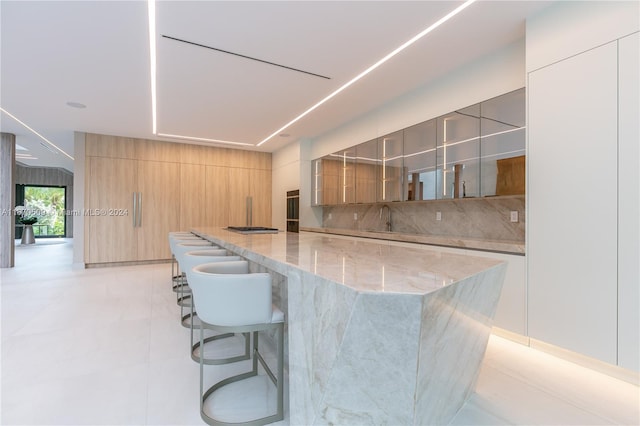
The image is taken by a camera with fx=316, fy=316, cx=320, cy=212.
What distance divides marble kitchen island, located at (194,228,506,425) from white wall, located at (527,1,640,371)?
125 centimetres

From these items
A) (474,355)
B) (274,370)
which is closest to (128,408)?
(274,370)

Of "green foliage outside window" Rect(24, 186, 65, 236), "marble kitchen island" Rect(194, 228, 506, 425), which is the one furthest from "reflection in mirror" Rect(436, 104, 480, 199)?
"green foliage outside window" Rect(24, 186, 65, 236)

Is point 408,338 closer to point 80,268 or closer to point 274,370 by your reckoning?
point 274,370

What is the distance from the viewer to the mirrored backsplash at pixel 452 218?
3.17 metres

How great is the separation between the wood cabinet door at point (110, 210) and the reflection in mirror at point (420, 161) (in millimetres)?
5606

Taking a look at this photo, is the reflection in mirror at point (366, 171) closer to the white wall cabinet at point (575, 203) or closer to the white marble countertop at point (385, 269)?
the white wall cabinet at point (575, 203)

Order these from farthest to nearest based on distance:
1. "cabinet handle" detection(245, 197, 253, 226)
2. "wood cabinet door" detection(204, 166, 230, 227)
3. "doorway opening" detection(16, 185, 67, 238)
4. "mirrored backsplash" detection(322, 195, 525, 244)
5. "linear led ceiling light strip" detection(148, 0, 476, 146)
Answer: "doorway opening" detection(16, 185, 67, 238) → "cabinet handle" detection(245, 197, 253, 226) → "wood cabinet door" detection(204, 166, 230, 227) → "mirrored backsplash" detection(322, 195, 525, 244) → "linear led ceiling light strip" detection(148, 0, 476, 146)

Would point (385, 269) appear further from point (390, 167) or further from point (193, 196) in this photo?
point (193, 196)

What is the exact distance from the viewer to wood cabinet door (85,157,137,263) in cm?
621

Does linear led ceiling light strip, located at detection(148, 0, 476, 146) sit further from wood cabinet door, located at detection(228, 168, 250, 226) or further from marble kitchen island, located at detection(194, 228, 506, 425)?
wood cabinet door, located at detection(228, 168, 250, 226)

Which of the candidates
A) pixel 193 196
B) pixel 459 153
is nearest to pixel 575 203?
pixel 459 153

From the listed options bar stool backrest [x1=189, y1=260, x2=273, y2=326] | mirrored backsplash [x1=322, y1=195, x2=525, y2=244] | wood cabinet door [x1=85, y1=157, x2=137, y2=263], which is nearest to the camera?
bar stool backrest [x1=189, y1=260, x2=273, y2=326]

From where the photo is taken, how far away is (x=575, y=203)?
2262 millimetres

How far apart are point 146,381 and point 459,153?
11.1 feet
